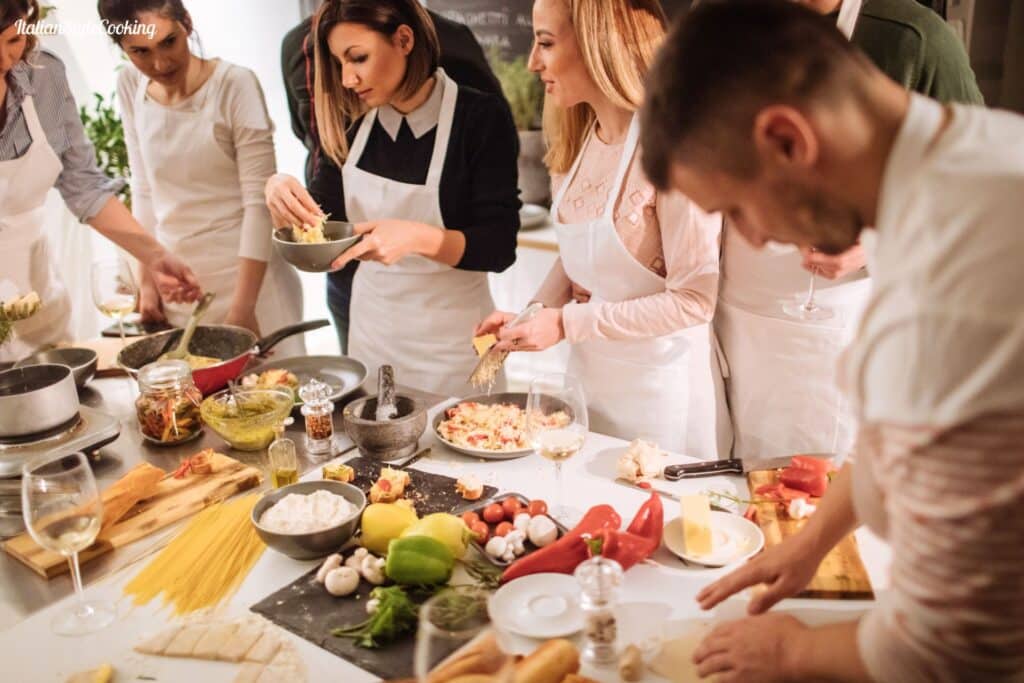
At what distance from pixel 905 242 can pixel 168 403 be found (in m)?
1.71

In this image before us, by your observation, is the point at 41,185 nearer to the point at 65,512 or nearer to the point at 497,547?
the point at 65,512

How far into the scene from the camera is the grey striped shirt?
267 centimetres

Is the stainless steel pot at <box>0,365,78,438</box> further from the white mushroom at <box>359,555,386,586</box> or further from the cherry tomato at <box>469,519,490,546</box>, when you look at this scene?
the cherry tomato at <box>469,519,490,546</box>

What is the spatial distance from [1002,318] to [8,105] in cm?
286

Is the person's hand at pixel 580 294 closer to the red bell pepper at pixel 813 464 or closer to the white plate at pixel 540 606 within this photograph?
the red bell pepper at pixel 813 464

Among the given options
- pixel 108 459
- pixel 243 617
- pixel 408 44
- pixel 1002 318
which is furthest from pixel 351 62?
pixel 1002 318

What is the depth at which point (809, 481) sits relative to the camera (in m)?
1.59

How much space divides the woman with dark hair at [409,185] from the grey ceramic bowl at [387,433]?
54cm

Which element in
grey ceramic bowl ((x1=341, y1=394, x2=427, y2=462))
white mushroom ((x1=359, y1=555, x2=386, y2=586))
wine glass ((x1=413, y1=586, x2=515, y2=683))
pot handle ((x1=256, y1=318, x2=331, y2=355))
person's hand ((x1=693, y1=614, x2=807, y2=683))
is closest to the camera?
wine glass ((x1=413, y1=586, x2=515, y2=683))

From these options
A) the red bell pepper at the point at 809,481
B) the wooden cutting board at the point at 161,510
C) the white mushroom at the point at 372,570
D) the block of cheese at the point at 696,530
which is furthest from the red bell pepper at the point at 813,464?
the wooden cutting board at the point at 161,510

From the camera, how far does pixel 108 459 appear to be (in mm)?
1978

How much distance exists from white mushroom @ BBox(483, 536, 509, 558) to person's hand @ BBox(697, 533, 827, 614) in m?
0.36

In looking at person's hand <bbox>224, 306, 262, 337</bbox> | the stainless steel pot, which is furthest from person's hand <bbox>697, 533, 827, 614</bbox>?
person's hand <bbox>224, 306, 262, 337</bbox>

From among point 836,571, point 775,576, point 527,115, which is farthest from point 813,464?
point 527,115
